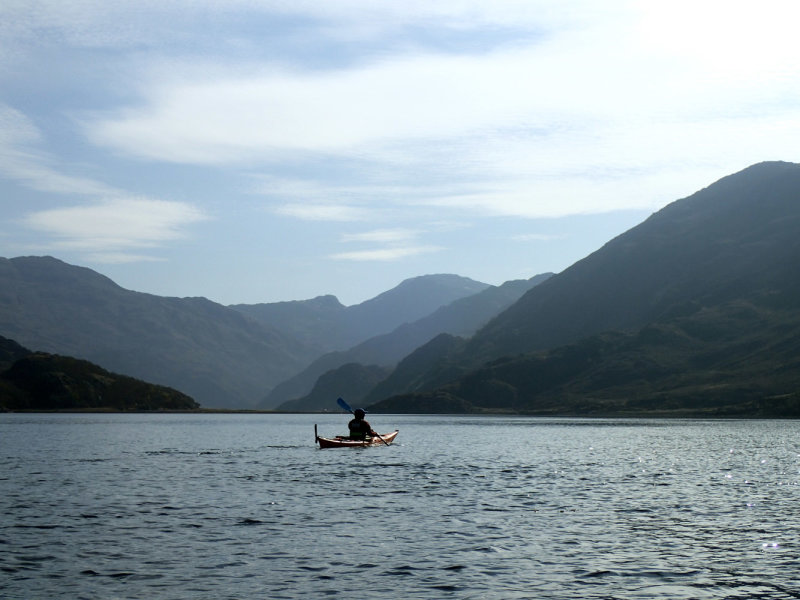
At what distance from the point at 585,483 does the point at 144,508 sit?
35.7 m

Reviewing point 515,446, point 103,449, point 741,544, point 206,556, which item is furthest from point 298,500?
point 515,446

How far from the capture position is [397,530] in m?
46.8

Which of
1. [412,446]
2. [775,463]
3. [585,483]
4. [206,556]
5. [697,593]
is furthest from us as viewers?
[412,446]

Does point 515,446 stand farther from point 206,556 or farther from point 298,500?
point 206,556

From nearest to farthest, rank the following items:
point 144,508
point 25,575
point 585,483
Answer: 1. point 25,575
2. point 144,508
3. point 585,483

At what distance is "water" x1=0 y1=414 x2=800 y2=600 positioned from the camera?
33688 mm

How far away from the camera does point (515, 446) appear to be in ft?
438

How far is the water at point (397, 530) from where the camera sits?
3369cm

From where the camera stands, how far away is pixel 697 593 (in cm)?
3209

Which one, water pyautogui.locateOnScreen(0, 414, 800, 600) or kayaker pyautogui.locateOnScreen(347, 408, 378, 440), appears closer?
water pyautogui.locateOnScreen(0, 414, 800, 600)

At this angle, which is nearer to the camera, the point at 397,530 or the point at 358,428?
the point at 397,530

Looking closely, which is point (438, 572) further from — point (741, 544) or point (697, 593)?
point (741, 544)

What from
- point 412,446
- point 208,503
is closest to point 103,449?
point 412,446

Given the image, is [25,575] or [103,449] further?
[103,449]
